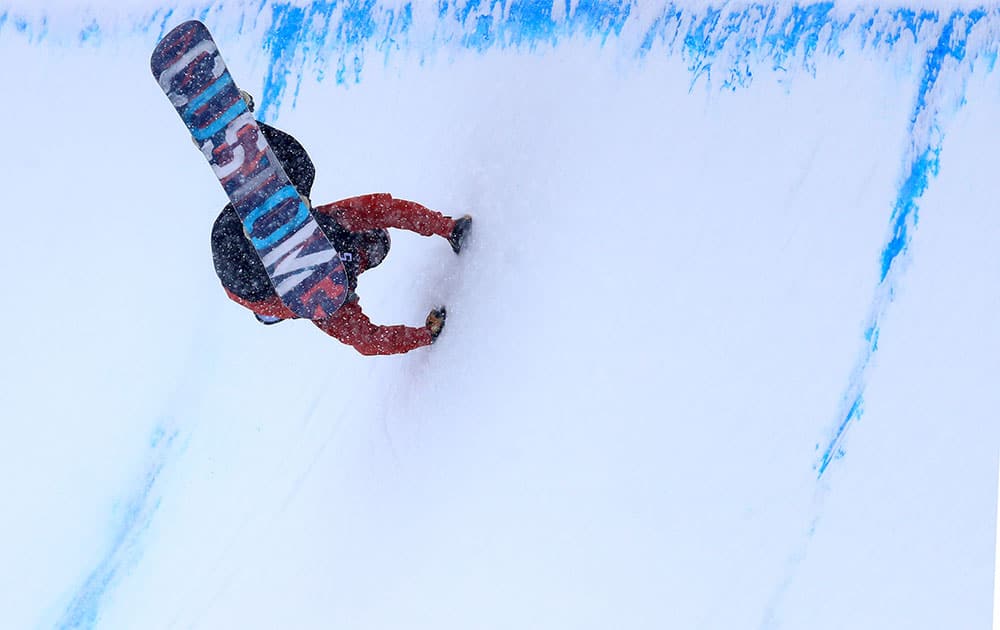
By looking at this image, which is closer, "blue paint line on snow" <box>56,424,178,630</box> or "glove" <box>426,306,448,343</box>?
"glove" <box>426,306,448,343</box>

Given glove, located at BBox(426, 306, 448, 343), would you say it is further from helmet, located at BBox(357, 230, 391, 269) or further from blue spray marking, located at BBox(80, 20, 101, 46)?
blue spray marking, located at BBox(80, 20, 101, 46)

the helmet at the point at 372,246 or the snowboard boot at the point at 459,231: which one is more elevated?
the helmet at the point at 372,246

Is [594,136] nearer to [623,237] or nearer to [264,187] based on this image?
[623,237]

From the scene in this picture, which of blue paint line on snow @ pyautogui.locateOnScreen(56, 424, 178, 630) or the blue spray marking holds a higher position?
the blue spray marking

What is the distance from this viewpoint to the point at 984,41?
1.85 metres

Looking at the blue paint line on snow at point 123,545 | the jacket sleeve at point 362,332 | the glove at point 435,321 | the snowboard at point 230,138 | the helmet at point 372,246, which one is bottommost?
the blue paint line on snow at point 123,545

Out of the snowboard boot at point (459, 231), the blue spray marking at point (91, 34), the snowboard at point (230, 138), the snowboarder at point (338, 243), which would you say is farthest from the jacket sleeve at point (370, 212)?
the blue spray marking at point (91, 34)

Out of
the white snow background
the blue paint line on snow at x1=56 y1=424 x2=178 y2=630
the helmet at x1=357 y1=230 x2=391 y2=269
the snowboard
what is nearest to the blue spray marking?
the white snow background

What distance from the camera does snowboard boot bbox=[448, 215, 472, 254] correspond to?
90.3 inches

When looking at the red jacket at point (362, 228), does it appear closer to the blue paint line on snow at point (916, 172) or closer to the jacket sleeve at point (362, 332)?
the jacket sleeve at point (362, 332)

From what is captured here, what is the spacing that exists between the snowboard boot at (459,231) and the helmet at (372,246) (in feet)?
0.85

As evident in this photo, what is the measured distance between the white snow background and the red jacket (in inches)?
11.9

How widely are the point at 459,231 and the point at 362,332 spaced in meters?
0.42

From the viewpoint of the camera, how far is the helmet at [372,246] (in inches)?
79.0
